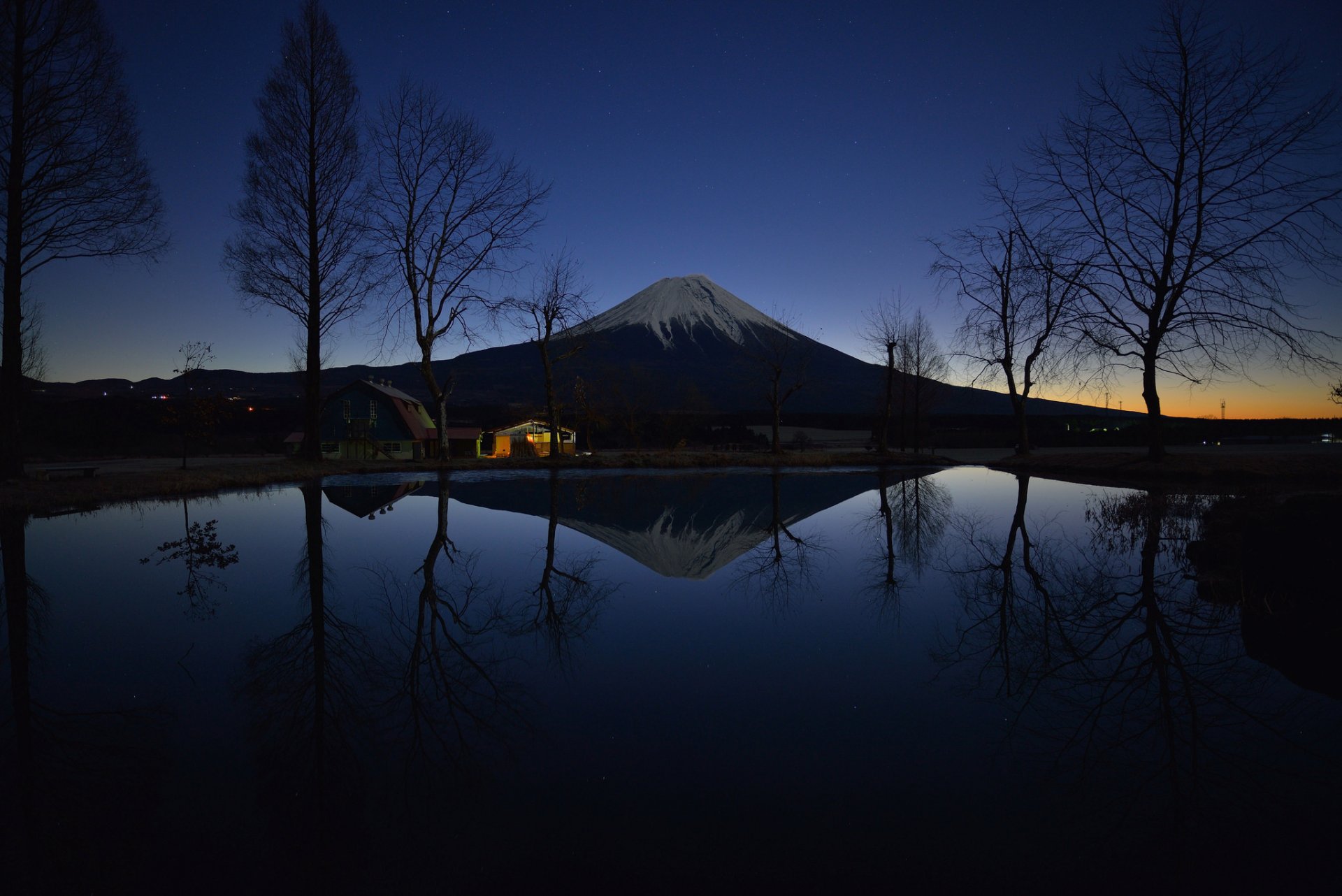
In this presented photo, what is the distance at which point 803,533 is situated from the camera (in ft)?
30.0

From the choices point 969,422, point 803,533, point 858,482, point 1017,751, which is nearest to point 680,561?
point 803,533

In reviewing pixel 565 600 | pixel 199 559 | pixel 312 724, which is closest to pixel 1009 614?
pixel 565 600

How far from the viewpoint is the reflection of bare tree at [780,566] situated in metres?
5.87

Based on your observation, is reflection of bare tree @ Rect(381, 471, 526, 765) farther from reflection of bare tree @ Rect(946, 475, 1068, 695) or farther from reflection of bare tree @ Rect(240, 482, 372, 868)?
reflection of bare tree @ Rect(946, 475, 1068, 695)

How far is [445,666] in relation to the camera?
12.8 ft

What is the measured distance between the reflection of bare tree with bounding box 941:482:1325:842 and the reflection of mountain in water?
2.93 meters

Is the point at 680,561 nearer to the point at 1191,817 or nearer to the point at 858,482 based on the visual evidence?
the point at 1191,817

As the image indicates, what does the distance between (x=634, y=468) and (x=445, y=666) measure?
20.4 metres

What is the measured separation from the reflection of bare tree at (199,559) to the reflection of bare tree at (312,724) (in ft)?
3.66

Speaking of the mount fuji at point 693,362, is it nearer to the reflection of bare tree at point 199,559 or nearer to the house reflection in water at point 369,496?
the house reflection in water at point 369,496

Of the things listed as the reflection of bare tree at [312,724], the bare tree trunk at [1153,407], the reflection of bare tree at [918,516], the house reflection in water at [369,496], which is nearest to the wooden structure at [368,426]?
the house reflection in water at [369,496]

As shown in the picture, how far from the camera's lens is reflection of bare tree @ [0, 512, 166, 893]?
214 centimetres

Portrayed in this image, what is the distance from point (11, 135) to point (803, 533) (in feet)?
62.2

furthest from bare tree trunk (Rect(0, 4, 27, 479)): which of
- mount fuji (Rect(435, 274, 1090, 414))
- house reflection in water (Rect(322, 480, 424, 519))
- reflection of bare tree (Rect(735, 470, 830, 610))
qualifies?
mount fuji (Rect(435, 274, 1090, 414))
